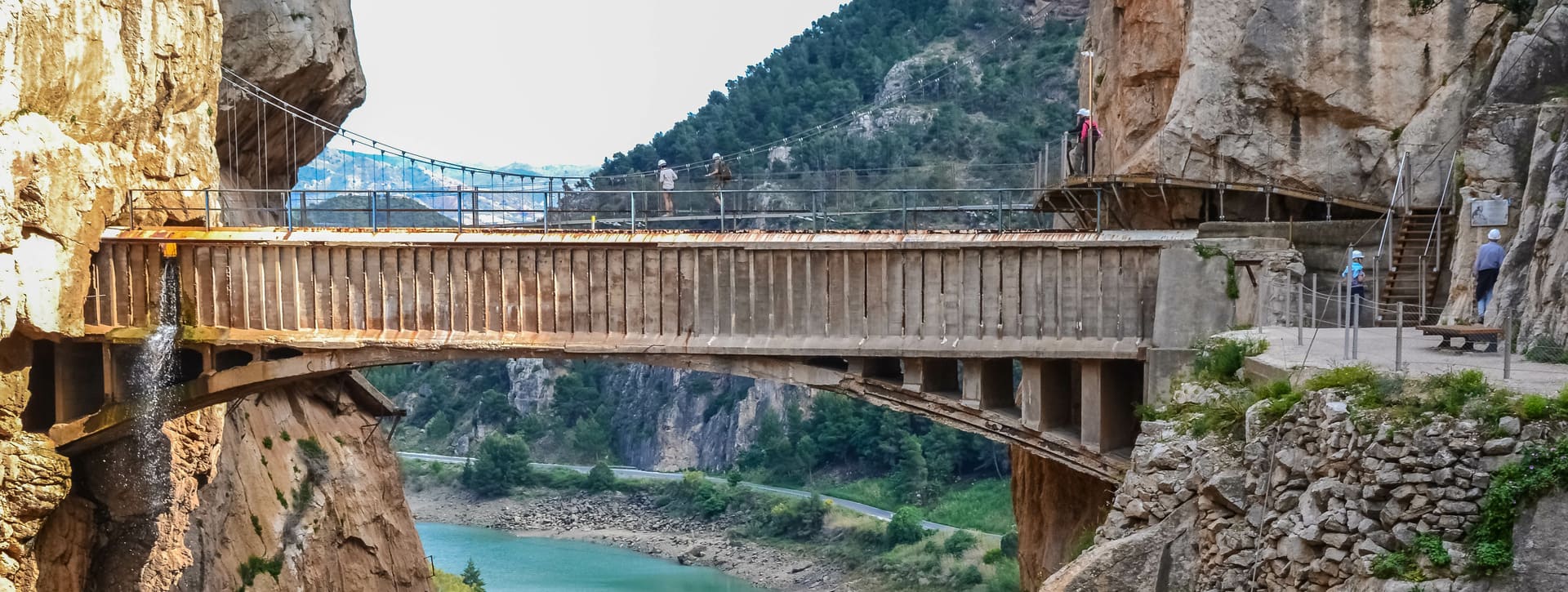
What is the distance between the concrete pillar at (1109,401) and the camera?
62.1 feet

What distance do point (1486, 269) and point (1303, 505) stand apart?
6.39 metres

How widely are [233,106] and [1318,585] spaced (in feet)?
77.6

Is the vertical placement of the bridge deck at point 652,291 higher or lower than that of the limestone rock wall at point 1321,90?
lower

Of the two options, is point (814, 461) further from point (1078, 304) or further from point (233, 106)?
point (1078, 304)

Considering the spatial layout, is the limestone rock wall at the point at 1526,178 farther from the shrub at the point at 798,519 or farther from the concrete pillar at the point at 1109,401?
the shrub at the point at 798,519

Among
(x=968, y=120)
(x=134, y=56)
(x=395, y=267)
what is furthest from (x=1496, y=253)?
(x=968, y=120)

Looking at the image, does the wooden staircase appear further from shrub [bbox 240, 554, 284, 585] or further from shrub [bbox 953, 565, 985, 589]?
shrub [bbox 953, 565, 985, 589]

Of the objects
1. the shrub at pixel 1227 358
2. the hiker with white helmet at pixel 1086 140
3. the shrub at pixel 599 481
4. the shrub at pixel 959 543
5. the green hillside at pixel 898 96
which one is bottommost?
the shrub at pixel 599 481

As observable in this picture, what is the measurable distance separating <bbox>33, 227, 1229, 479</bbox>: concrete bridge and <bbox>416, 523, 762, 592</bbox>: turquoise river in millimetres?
32888

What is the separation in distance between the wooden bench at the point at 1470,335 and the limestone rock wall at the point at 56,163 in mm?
17320

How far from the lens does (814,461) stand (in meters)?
70.2

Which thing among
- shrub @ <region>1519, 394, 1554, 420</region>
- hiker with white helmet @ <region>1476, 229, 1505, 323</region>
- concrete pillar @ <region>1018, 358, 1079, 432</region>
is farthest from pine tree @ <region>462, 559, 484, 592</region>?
shrub @ <region>1519, 394, 1554, 420</region>

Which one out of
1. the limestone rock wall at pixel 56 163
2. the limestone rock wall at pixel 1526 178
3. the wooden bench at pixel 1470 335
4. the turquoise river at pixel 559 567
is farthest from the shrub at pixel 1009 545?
the wooden bench at pixel 1470 335

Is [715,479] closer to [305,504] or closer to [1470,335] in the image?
[305,504]
